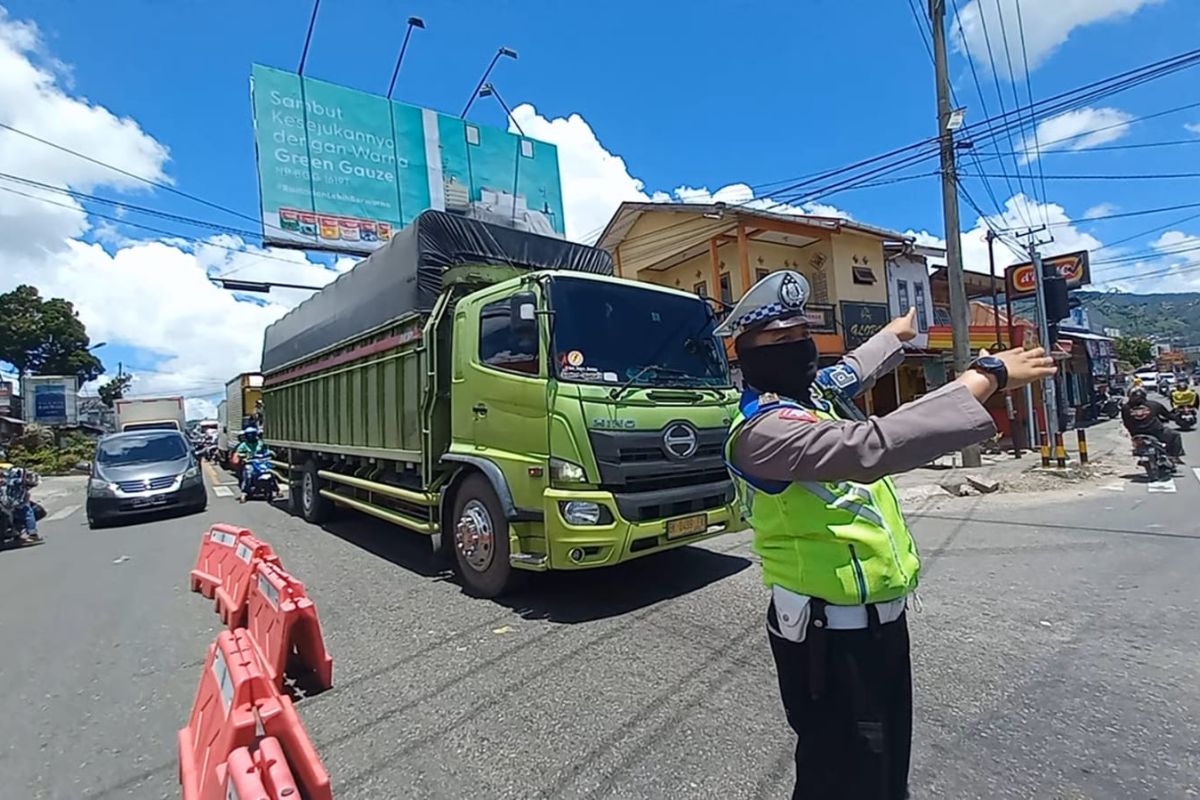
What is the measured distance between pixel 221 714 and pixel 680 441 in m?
3.41

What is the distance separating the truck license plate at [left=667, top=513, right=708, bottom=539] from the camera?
5152mm

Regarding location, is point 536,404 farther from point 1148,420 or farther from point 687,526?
point 1148,420

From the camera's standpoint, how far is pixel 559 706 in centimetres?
360

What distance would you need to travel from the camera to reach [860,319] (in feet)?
62.7

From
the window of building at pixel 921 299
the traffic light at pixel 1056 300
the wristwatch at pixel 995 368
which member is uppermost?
the window of building at pixel 921 299

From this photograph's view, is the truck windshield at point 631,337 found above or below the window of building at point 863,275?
below

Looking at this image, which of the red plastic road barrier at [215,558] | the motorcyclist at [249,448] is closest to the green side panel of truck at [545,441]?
the red plastic road barrier at [215,558]

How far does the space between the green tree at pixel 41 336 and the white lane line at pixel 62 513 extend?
3571cm

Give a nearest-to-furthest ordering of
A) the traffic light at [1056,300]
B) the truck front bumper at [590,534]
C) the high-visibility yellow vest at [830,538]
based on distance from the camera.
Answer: the high-visibility yellow vest at [830,538]
the truck front bumper at [590,534]
the traffic light at [1056,300]

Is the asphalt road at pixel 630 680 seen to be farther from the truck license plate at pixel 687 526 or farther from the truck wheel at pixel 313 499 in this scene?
the truck wheel at pixel 313 499

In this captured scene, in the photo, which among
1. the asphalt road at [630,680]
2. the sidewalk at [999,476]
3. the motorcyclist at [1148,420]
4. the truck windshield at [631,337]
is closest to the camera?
the asphalt road at [630,680]

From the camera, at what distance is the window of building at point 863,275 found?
19.5 m

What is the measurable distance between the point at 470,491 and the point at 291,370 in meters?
7.21

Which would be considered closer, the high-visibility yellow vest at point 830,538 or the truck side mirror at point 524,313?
the high-visibility yellow vest at point 830,538
